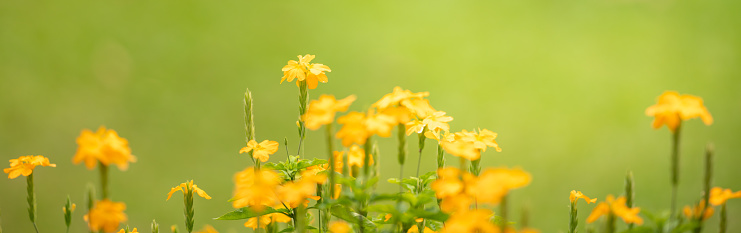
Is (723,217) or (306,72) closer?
(723,217)

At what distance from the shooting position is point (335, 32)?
285cm

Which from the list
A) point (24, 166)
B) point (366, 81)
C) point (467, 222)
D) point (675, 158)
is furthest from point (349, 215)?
point (366, 81)

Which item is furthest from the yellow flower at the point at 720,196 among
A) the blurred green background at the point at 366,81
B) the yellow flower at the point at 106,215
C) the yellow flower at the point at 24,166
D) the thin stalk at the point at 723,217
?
the blurred green background at the point at 366,81

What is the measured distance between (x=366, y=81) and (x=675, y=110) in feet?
7.29

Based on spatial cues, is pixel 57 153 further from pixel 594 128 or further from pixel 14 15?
pixel 594 128

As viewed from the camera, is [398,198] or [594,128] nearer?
[398,198]

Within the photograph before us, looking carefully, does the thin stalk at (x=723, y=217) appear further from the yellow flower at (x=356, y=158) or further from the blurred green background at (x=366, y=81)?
the blurred green background at (x=366, y=81)

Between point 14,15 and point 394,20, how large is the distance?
1753 mm

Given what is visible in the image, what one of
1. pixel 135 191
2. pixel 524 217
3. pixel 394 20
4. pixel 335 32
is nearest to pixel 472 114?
pixel 394 20

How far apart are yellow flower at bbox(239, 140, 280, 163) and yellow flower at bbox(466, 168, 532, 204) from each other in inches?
16.2

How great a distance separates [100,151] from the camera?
58 centimetres

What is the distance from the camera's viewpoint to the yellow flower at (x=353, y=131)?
633 mm

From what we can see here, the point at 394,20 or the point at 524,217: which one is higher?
the point at 394,20

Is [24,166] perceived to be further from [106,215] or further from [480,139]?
[480,139]
